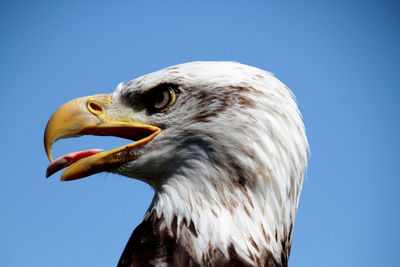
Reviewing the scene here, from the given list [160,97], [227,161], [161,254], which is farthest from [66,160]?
[227,161]

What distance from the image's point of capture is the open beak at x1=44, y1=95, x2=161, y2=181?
3.58m

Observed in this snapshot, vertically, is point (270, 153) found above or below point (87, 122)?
below

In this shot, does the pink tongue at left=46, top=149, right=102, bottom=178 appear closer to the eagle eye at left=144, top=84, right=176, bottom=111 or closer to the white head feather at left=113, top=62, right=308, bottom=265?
the white head feather at left=113, top=62, right=308, bottom=265

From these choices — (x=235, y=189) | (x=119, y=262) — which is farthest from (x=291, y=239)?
(x=119, y=262)

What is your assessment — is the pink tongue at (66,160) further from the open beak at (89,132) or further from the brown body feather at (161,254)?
the brown body feather at (161,254)

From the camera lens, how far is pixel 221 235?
10.3 feet

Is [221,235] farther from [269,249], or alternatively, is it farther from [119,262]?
[119,262]

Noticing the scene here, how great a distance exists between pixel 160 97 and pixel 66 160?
3.07 ft

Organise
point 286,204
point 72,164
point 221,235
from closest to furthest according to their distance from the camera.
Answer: point 221,235 → point 286,204 → point 72,164

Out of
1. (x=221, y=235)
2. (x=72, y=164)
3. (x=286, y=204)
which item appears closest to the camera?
(x=221, y=235)

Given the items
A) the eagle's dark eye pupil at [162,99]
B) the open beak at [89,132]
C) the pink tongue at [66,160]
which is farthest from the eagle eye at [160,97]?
the pink tongue at [66,160]

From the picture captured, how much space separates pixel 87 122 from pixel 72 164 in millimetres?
376

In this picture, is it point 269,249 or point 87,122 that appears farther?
point 87,122

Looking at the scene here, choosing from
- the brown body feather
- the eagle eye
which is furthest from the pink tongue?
the brown body feather
